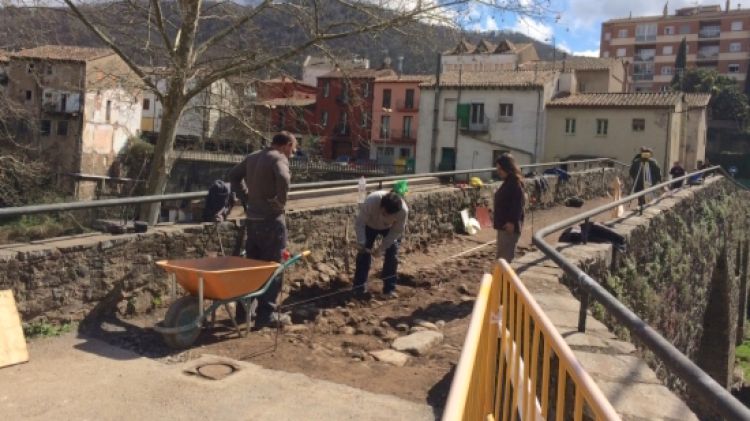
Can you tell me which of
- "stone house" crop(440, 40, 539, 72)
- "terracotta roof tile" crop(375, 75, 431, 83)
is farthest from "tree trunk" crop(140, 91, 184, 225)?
"stone house" crop(440, 40, 539, 72)

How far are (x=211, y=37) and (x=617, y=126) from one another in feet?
111

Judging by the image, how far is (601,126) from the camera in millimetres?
42875

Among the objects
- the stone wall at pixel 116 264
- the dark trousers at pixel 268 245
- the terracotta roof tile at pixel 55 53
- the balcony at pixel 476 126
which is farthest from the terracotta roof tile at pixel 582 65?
the dark trousers at pixel 268 245

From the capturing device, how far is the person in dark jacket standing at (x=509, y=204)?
734cm

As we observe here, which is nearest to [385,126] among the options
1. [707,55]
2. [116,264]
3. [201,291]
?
[707,55]

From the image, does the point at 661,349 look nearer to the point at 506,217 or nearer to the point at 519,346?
the point at 519,346

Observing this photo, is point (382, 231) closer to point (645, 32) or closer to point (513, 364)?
point (513, 364)

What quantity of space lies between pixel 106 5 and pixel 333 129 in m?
46.2

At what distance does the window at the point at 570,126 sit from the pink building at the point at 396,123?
14.7m

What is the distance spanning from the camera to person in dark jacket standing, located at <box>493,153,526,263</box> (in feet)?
24.1

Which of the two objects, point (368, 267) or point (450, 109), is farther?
point (450, 109)

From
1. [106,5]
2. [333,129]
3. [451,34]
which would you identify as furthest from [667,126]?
[106,5]

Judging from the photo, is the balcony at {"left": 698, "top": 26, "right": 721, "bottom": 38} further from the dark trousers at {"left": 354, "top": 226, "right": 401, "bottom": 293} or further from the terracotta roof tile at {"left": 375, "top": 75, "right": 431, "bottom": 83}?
the dark trousers at {"left": 354, "top": 226, "right": 401, "bottom": 293}

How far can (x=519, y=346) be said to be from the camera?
329cm
